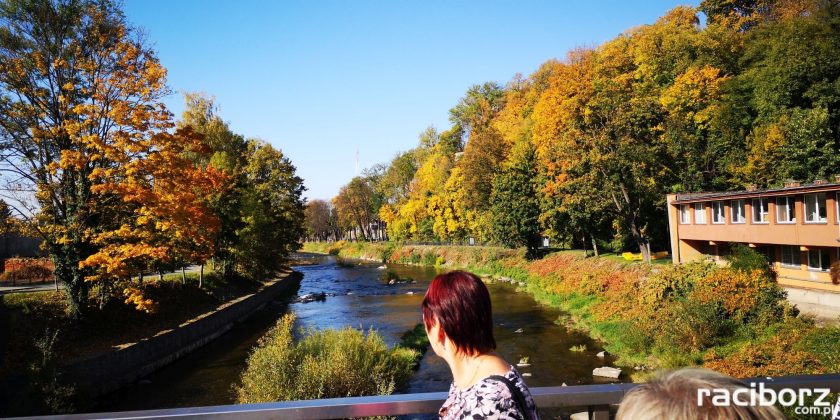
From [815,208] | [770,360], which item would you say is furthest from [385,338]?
[815,208]

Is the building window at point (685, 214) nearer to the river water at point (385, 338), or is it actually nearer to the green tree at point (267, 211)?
the river water at point (385, 338)

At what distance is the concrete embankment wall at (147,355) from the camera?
16078 millimetres

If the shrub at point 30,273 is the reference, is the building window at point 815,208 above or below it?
above

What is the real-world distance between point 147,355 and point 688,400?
21.2 metres

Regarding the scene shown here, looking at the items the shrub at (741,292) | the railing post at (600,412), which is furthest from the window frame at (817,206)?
the railing post at (600,412)

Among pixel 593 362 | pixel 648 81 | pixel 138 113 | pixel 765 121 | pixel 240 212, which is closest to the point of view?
pixel 138 113

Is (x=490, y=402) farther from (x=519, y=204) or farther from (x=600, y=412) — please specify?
(x=519, y=204)

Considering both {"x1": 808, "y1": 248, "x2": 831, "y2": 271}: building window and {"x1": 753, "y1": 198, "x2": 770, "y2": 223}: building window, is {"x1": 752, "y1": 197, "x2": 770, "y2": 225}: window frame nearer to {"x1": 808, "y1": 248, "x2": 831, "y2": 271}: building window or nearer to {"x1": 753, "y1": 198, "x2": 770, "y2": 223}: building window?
{"x1": 753, "y1": 198, "x2": 770, "y2": 223}: building window

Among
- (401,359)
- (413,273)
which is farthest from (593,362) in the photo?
(413,273)

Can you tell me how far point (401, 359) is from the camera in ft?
60.8

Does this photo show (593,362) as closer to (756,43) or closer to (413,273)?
(756,43)

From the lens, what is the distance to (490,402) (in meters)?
2.08

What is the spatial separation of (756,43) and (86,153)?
37498mm

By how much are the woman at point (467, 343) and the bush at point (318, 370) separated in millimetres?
11155
